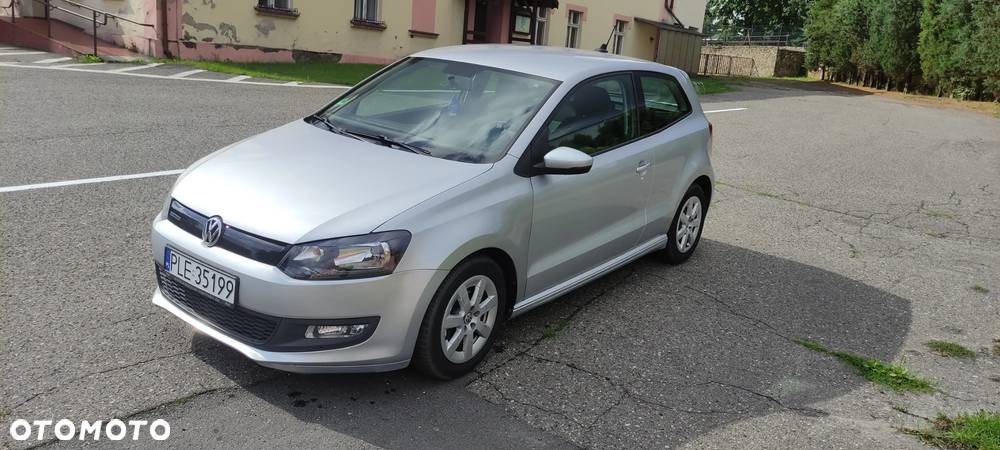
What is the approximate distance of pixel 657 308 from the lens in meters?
5.34

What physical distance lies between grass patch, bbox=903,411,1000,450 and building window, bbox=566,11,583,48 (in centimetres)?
2603

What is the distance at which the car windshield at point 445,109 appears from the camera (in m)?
4.42

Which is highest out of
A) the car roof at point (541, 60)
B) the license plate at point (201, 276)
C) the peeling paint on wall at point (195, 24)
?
the peeling paint on wall at point (195, 24)

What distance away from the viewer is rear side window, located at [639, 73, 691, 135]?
5566 mm

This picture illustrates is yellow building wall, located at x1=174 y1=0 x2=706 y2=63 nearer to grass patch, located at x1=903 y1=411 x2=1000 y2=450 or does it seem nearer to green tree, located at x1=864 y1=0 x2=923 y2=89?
green tree, located at x1=864 y1=0 x2=923 y2=89

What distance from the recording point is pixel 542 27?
2761 centimetres

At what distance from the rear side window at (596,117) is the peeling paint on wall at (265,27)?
15.1 m

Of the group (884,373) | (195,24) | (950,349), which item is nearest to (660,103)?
(884,373)

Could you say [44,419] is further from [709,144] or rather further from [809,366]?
[709,144]

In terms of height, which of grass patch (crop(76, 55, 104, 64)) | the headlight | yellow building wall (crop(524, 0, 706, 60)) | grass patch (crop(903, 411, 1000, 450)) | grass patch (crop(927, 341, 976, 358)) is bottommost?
grass patch (crop(903, 411, 1000, 450))

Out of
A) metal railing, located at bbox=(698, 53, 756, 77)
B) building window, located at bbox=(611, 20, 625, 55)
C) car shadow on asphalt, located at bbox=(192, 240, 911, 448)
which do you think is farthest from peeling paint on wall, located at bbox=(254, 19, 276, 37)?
metal railing, located at bbox=(698, 53, 756, 77)

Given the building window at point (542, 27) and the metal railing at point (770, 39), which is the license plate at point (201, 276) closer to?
the building window at point (542, 27)

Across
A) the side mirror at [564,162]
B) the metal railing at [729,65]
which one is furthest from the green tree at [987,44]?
the side mirror at [564,162]

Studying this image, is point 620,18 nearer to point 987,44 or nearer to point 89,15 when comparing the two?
point 987,44
